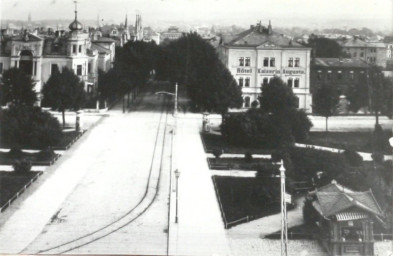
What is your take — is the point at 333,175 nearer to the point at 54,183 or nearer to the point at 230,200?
the point at 230,200

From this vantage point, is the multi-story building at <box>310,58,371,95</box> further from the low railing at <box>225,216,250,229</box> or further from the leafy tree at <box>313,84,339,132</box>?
the low railing at <box>225,216,250,229</box>

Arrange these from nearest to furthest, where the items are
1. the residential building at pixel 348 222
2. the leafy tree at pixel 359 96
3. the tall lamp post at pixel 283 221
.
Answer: the tall lamp post at pixel 283 221 → the residential building at pixel 348 222 → the leafy tree at pixel 359 96

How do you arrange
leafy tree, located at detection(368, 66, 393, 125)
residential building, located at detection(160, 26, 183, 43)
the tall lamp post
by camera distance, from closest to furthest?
1. the tall lamp post
2. leafy tree, located at detection(368, 66, 393, 125)
3. residential building, located at detection(160, 26, 183, 43)

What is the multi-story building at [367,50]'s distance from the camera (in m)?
10.1

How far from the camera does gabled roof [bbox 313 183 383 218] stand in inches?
356

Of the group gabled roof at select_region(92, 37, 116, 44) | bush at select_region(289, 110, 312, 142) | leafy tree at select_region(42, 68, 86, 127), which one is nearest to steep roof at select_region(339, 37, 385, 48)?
bush at select_region(289, 110, 312, 142)

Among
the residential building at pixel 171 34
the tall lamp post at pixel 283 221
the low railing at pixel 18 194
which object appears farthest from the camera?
the residential building at pixel 171 34

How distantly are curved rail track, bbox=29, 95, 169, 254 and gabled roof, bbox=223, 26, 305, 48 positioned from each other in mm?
1615

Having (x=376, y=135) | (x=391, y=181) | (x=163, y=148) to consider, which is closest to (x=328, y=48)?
(x=376, y=135)

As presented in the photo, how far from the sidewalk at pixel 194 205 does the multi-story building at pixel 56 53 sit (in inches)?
71.6

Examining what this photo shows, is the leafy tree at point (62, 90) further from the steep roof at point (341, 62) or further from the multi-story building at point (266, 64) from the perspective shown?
the steep roof at point (341, 62)

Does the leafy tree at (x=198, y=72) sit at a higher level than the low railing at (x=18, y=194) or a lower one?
higher

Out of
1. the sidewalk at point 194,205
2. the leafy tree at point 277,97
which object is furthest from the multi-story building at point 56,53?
the leafy tree at point 277,97

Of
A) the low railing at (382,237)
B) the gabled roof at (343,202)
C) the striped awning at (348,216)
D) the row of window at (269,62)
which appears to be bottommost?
the low railing at (382,237)
